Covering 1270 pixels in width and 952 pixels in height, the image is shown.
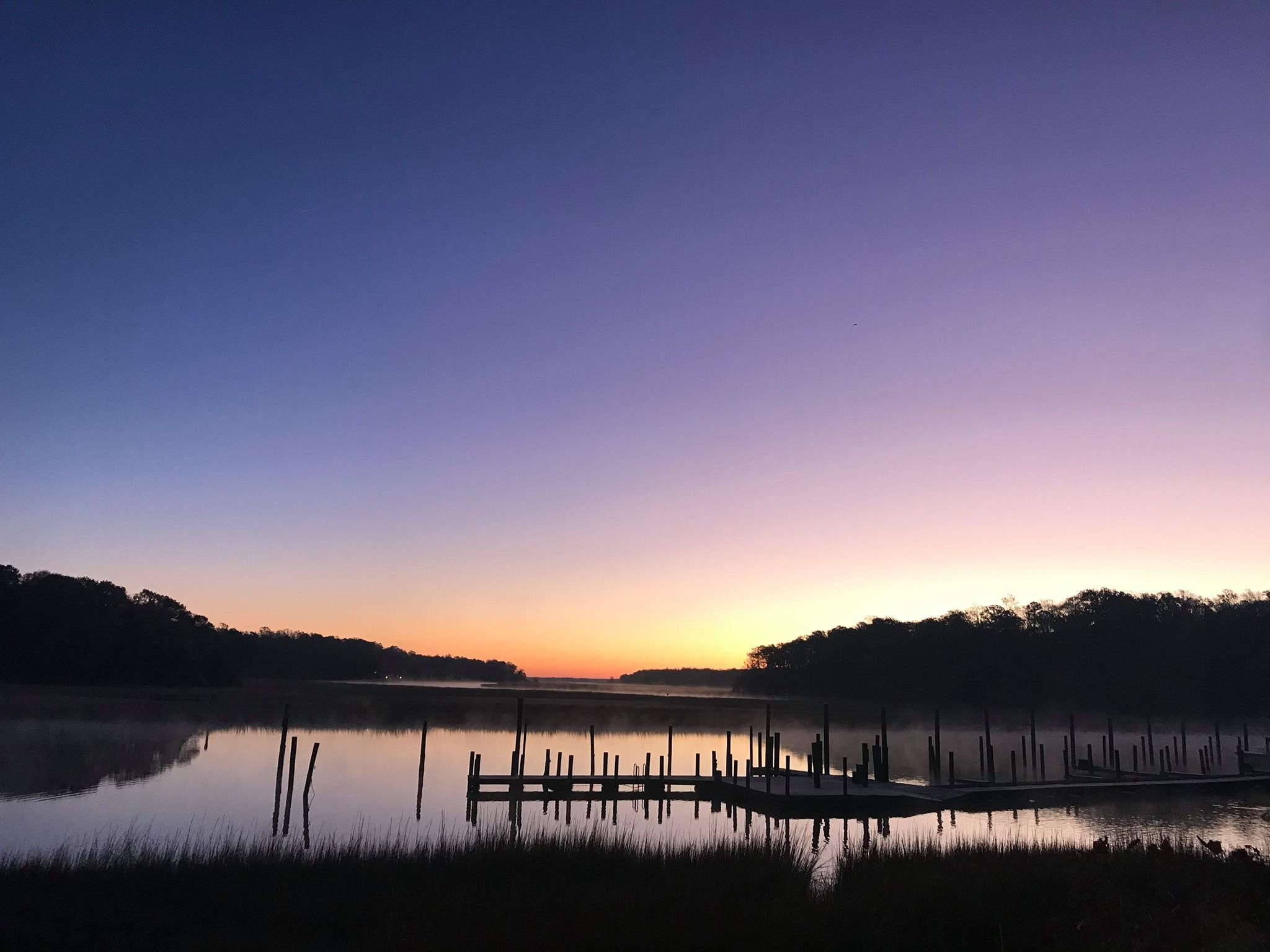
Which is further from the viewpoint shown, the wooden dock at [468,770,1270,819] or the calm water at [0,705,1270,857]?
the wooden dock at [468,770,1270,819]

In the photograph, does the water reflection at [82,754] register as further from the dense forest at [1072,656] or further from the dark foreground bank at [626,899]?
the dense forest at [1072,656]

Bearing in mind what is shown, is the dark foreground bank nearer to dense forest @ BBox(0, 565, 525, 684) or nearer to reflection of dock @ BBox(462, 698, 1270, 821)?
reflection of dock @ BBox(462, 698, 1270, 821)

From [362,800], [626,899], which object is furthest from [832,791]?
[626,899]

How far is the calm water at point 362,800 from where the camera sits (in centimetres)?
2338

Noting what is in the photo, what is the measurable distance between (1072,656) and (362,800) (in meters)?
93.2

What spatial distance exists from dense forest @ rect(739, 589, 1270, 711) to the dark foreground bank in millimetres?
86211

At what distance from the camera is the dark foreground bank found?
1126 centimetres

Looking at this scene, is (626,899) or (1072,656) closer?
(626,899)

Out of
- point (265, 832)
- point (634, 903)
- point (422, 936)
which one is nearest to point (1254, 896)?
point (634, 903)

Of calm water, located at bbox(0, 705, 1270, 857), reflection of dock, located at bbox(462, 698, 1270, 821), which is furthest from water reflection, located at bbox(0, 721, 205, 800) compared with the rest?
reflection of dock, located at bbox(462, 698, 1270, 821)

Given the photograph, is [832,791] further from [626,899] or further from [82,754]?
[82,754]

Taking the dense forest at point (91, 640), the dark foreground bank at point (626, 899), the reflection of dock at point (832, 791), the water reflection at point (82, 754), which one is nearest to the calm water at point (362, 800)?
the water reflection at point (82, 754)

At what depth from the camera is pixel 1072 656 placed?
3927 inches

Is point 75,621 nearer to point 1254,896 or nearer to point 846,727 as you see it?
point 846,727
